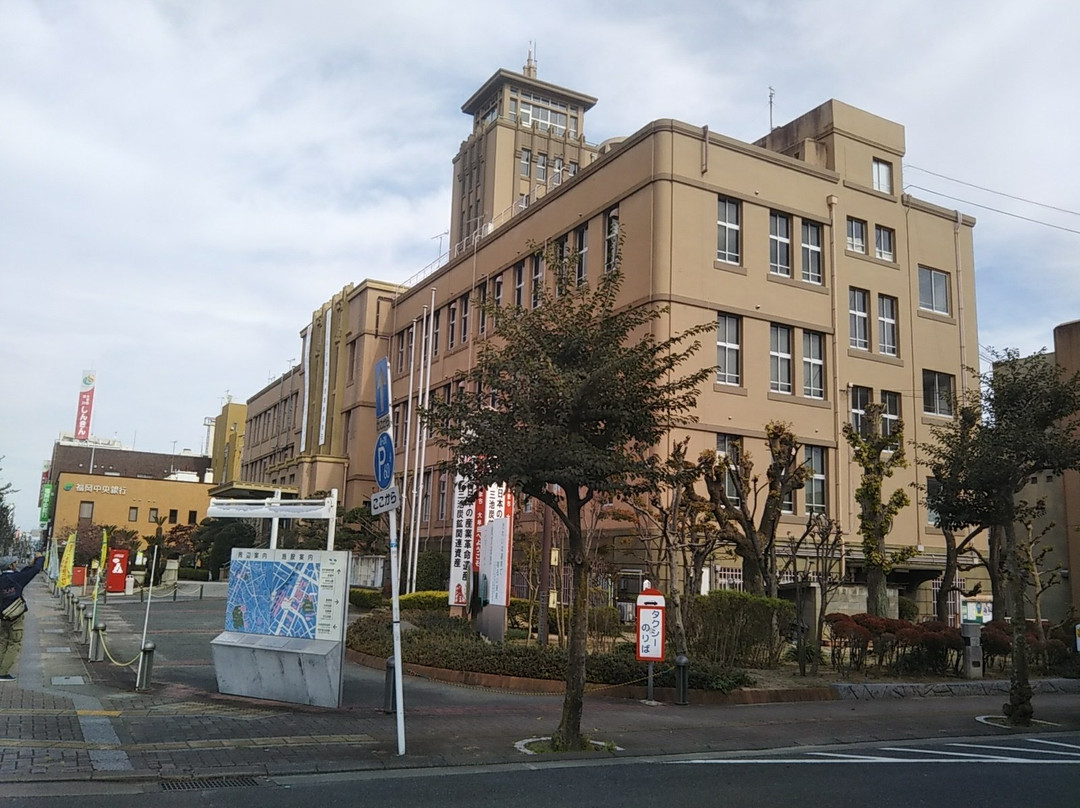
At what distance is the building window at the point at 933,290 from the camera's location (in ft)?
110

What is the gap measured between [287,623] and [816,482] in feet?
68.6

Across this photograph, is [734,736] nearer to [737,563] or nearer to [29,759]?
[29,759]

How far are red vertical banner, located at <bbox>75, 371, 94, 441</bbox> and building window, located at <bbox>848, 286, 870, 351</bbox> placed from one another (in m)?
118

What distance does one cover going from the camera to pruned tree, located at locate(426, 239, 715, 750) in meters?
10.2

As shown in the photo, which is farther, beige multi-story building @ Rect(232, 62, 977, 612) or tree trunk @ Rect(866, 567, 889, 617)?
beige multi-story building @ Rect(232, 62, 977, 612)

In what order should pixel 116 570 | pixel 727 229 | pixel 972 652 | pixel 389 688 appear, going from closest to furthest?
pixel 389 688 → pixel 972 652 → pixel 116 570 → pixel 727 229

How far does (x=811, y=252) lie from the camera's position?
30875 millimetres

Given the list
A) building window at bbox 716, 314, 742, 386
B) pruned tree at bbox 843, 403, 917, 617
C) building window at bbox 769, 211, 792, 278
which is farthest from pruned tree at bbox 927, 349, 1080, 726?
building window at bbox 769, 211, 792, 278

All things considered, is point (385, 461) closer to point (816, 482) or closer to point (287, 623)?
point (287, 623)

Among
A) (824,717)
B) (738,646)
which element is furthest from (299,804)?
(738,646)

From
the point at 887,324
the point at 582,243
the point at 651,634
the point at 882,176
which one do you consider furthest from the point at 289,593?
the point at 882,176

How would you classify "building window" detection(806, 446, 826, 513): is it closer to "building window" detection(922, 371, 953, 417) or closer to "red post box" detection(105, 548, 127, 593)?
"building window" detection(922, 371, 953, 417)

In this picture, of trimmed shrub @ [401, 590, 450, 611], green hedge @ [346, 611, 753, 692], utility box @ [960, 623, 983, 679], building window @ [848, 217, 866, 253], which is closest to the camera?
green hedge @ [346, 611, 753, 692]

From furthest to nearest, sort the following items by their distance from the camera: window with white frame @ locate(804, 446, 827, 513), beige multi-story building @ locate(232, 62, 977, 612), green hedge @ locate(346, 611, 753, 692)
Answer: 1. window with white frame @ locate(804, 446, 827, 513)
2. beige multi-story building @ locate(232, 62, 977, 612)
3. green hedge @ locate(346, 611, 753, 692)
